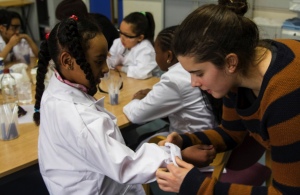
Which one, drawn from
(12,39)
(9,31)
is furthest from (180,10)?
(12,39)

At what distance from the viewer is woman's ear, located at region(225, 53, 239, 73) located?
0.97 m

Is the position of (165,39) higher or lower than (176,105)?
higher

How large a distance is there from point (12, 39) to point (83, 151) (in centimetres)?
213

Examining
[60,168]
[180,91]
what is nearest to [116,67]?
[180,91]

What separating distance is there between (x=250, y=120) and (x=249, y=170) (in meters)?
0.65

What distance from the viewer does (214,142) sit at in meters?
1.40

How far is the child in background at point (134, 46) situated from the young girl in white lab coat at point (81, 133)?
1.38 m

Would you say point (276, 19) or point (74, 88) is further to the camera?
point (276, 19)

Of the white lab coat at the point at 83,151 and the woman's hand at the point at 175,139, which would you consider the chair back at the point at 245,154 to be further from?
the white lab coat at the point at 83,151

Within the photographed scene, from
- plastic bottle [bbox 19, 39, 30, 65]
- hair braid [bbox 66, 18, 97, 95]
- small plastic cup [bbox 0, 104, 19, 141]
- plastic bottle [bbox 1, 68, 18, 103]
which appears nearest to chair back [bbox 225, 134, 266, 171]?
hair braid [bbox 66, 18, 97, 95]

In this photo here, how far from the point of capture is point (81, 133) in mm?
1048

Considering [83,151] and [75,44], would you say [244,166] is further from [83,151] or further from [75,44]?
[75,44]

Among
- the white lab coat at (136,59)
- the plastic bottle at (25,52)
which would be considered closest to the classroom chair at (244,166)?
the white lab coat at (136,59)

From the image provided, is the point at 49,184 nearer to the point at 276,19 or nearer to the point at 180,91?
the point at 180,91
